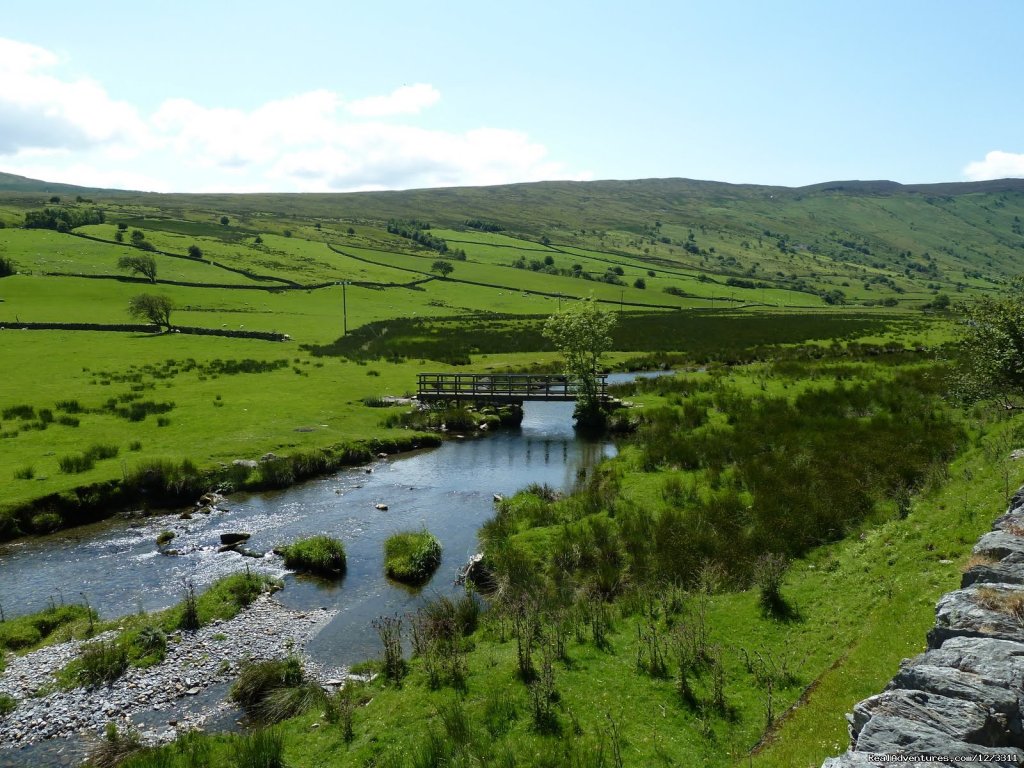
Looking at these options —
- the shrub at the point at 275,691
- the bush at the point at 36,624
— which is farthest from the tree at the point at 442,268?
the shrub at the point at 275,691

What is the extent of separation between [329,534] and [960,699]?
22.1 meters

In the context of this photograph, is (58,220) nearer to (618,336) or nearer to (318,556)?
(618,336)

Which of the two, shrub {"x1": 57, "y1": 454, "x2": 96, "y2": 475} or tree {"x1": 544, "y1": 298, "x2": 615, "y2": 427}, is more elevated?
tree {"x1": 544, "y1": 298, "x2": 615, "y2": 427}

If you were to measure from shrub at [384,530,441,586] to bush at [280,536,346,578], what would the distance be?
167cm

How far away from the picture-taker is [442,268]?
14475cm

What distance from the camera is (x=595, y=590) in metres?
18.4

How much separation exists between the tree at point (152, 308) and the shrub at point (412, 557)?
212 feet

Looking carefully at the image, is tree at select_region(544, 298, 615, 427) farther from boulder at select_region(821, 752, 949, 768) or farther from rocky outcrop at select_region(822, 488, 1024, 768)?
boulder at select_region(821, 752, 949, 768)

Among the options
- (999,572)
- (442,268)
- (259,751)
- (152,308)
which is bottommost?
(259,751)

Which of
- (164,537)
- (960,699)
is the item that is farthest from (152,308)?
(960,699)

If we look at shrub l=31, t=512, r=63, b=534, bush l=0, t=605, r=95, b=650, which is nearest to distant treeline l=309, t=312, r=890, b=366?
shrub l=31, t=512, r=63, b=534

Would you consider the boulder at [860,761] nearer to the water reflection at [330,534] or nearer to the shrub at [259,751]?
the shrub at [259,751]

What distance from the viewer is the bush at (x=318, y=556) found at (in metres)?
22.0

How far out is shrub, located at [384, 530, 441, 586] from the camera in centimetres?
2130
